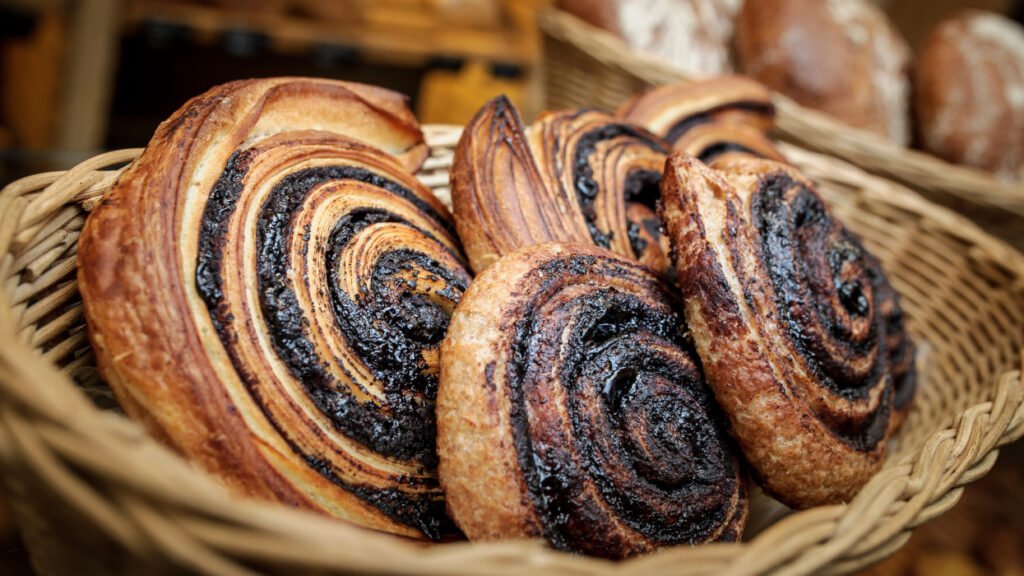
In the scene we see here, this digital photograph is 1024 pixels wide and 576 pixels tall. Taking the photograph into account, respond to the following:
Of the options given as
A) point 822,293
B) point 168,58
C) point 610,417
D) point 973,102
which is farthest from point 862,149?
point 168,58

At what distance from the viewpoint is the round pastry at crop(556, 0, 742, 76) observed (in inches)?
99.6

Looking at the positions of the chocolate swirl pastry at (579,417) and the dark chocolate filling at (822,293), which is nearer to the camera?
the chocolate swirl pastry at (579,417)

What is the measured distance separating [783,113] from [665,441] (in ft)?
4.82

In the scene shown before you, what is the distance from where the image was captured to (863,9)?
2.90 m

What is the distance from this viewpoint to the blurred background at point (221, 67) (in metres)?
2.44

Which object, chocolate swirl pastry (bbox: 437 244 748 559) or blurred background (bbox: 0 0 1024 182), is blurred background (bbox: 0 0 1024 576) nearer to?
blurred background (bbox: 0 0 1024 182)

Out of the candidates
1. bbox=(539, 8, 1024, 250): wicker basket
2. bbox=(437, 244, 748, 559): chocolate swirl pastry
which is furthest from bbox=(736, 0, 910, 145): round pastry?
bbox=(437, 244, 748, 559): chocolate swirl pastry

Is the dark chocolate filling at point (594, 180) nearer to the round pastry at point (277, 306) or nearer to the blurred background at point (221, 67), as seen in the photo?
the round pastry at point (277, 306)

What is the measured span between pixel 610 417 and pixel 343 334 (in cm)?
38

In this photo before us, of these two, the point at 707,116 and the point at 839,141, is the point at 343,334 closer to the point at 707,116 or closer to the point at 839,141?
the point at 707,116

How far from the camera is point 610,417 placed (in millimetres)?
1114

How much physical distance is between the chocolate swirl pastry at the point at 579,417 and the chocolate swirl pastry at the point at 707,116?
0.57m

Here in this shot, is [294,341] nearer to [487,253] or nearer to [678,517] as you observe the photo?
[487,253]

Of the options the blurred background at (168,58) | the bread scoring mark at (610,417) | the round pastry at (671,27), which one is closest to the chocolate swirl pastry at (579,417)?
the bread scoring mark at (610,417)
